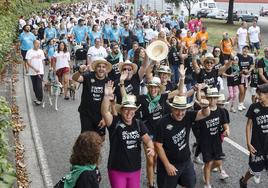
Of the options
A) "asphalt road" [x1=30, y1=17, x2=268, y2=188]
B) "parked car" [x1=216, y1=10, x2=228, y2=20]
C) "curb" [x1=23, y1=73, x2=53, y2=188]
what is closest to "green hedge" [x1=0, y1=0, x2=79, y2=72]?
"curb" [x1=23, y1=73, x2=53, y2=188]

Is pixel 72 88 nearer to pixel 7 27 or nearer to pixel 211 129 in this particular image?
pixel 7 27

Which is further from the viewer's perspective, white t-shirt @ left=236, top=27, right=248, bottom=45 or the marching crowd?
white t-shirt @ left=236, top=27, right=248, bottom=45

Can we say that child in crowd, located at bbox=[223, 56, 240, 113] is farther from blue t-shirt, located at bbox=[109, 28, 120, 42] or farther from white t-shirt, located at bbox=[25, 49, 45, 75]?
A: blue t-shirt, located at bbox=[109, 28, 120, 42]

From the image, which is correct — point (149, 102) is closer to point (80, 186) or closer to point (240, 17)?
point (80, 186)

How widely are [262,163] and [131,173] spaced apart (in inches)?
85.9

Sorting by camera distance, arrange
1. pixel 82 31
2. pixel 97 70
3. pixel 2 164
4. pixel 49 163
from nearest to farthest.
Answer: pixel 2 164 → pixel 97 70 → pixel 49 163 → pixel 82 31

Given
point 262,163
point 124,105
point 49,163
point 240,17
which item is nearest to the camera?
point 124,105

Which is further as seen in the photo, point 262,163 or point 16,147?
point 16,147

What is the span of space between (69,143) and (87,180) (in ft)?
17.0

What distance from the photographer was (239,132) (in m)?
10.3

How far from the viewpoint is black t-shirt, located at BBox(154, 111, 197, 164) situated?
5801 millimetres

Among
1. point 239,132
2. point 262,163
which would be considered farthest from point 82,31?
point 262,163

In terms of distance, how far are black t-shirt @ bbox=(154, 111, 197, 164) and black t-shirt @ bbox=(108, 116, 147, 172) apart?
279 millimetres

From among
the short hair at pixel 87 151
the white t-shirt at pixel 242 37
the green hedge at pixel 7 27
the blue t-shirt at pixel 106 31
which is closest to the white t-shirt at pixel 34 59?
the green hedge at pixel 7 27
